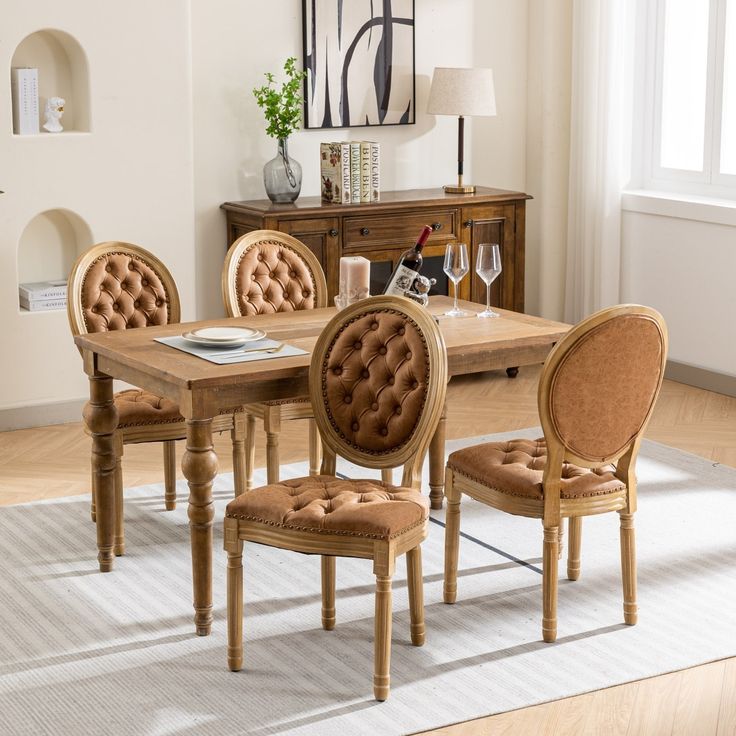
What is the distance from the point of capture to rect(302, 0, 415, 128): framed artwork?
6.95 m

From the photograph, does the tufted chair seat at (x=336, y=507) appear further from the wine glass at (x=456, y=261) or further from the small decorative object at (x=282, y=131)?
the small decorative object at (x=282, y=131)

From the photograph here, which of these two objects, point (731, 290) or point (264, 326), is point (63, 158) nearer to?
point (264, 326)

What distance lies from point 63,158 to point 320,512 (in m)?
3.23

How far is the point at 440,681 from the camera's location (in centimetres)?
354

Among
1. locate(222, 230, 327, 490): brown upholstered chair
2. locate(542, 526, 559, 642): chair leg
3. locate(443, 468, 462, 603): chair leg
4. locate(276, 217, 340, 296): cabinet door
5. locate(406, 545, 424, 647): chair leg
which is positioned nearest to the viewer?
locate(406, 545, 424, 647): chair leg

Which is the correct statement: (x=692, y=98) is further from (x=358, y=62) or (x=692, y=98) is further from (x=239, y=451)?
(x=239, y=451)

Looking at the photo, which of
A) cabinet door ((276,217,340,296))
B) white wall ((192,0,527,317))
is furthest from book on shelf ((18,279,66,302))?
cabinet door ((276,217,340,296))

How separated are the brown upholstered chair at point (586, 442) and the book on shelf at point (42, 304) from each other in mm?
2908

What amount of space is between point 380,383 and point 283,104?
3330 millimetres

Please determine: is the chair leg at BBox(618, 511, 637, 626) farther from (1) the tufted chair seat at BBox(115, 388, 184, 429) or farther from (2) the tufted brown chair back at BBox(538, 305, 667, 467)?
(1) the tufted chair seat at BBox(115, 388, 184, 429)

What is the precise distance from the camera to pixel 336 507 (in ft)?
11.5

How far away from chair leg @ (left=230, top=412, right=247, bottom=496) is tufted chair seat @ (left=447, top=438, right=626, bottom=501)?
105 cm

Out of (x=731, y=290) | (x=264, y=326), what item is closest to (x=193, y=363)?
(x=264, y=326)

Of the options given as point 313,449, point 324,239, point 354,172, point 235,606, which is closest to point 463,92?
point 354,172
